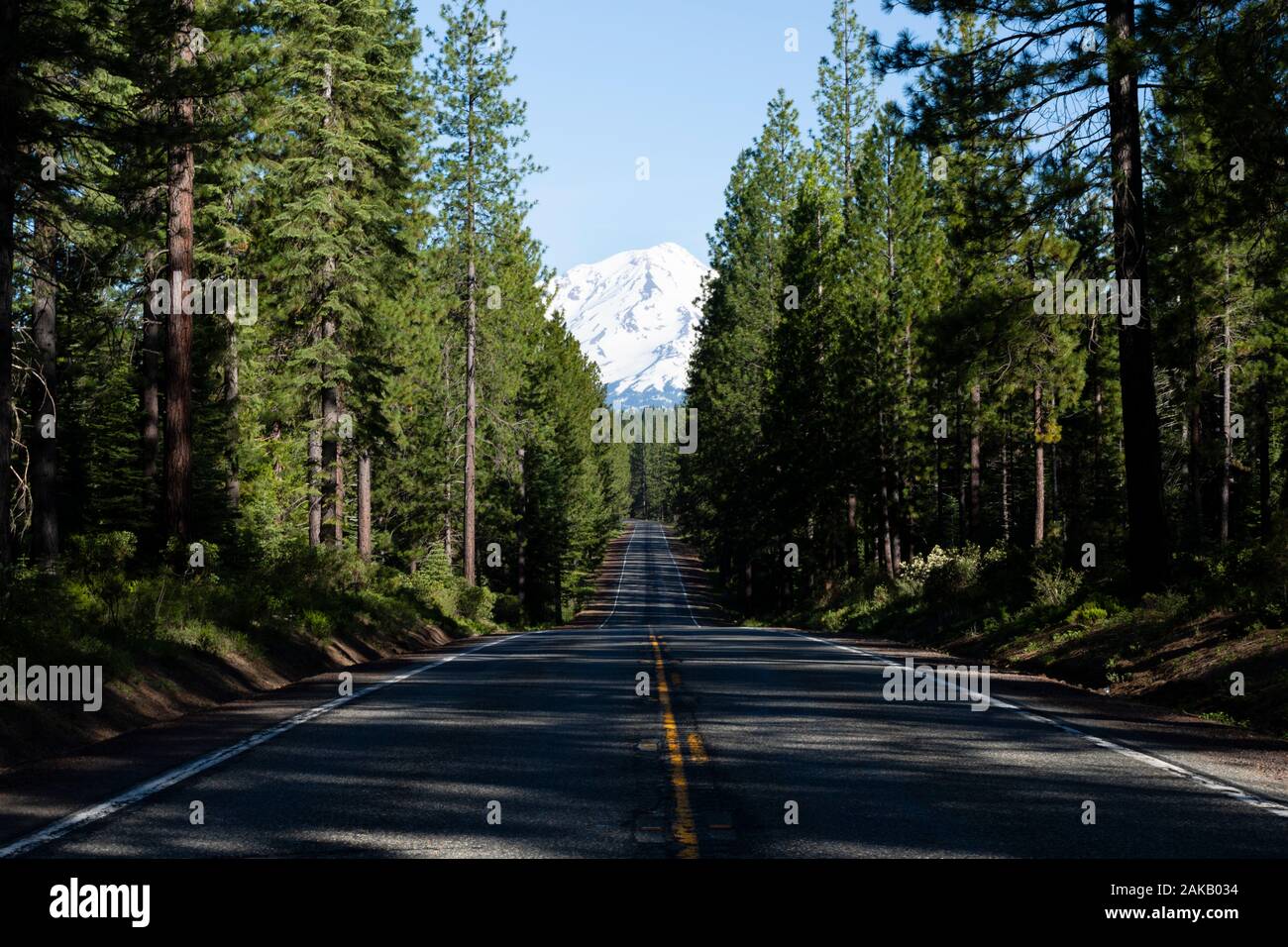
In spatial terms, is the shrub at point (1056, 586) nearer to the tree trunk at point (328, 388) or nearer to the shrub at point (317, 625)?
the shrub at point (317, 625)

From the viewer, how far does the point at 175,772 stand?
915 centimetres

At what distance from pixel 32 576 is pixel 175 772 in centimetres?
698

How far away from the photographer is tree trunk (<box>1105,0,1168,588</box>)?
731 inches

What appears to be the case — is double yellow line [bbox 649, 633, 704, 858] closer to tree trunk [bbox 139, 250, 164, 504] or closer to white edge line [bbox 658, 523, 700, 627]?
tree trunk [bbox 139, 250, 164, 504]

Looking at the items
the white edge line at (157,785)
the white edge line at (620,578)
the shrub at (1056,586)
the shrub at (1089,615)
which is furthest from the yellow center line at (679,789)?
the white edge line at (620,578)

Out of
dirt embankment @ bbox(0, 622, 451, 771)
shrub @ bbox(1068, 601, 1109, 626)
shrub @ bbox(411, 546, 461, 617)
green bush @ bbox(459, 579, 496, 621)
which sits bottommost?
green bush @ bbox(459, 579, 496, 621)

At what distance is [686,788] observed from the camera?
850cm

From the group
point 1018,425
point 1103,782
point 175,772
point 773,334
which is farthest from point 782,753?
point 1018,425

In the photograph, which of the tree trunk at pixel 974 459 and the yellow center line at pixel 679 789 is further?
the tree trunk at pixel 974 459

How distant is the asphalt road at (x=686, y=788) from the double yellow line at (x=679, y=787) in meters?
0.03

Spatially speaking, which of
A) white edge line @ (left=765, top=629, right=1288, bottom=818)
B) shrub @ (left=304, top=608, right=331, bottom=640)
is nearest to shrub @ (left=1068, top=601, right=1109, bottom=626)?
white edge line @ (left=765, top=629, right=1288, bottom=818)

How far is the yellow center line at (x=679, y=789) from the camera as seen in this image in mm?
6805

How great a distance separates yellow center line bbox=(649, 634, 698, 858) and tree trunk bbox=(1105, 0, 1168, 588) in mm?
9066
